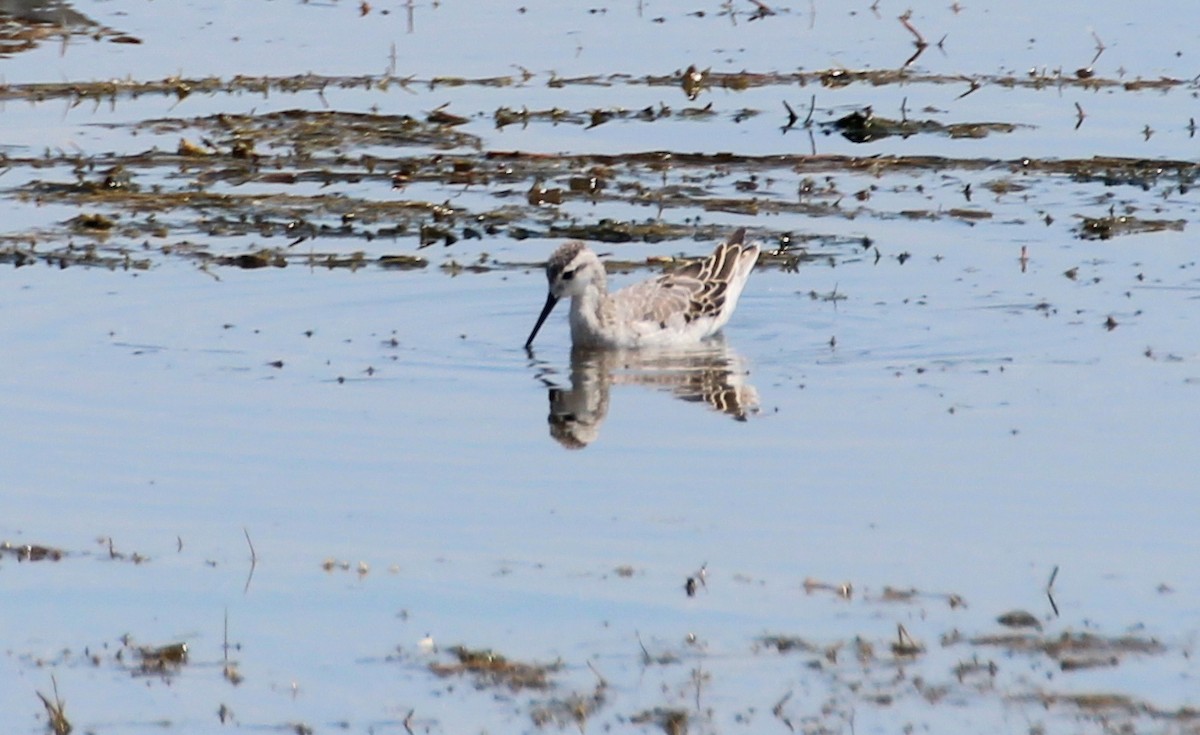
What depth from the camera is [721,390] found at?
12984 mm

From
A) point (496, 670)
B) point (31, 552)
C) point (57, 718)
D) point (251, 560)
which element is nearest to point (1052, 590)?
point (496, 670)

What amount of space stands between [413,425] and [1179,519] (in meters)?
3.97

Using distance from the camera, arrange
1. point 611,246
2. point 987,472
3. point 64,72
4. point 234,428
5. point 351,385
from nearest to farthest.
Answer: point 987,472 → point 234,428 → point 351,385 → point 611,246 → point 64,72

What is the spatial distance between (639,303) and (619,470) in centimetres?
351

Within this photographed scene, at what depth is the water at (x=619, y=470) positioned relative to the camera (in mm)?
8188

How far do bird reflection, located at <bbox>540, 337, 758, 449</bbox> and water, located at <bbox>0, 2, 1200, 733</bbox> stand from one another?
4.4 inches

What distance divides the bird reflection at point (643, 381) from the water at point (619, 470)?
0.11 m

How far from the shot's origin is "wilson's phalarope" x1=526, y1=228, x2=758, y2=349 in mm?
14250

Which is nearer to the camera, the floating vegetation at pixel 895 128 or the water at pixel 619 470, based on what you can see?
the water at pixel 619 470

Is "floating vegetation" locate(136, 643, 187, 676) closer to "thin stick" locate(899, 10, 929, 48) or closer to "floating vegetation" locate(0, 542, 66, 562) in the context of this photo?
"floating vegetation" locate(0, 542, 66, 562)

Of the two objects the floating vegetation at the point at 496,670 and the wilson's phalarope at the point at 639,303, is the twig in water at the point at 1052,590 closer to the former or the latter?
the floating vegetation at the point at 496,670

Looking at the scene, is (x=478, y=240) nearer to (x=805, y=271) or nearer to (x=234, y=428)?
(x=805, y=271)

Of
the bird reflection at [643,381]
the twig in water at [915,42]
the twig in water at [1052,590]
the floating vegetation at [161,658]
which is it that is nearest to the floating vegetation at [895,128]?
the twig in water at [915,42]

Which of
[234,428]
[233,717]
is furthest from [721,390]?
[233,717]
